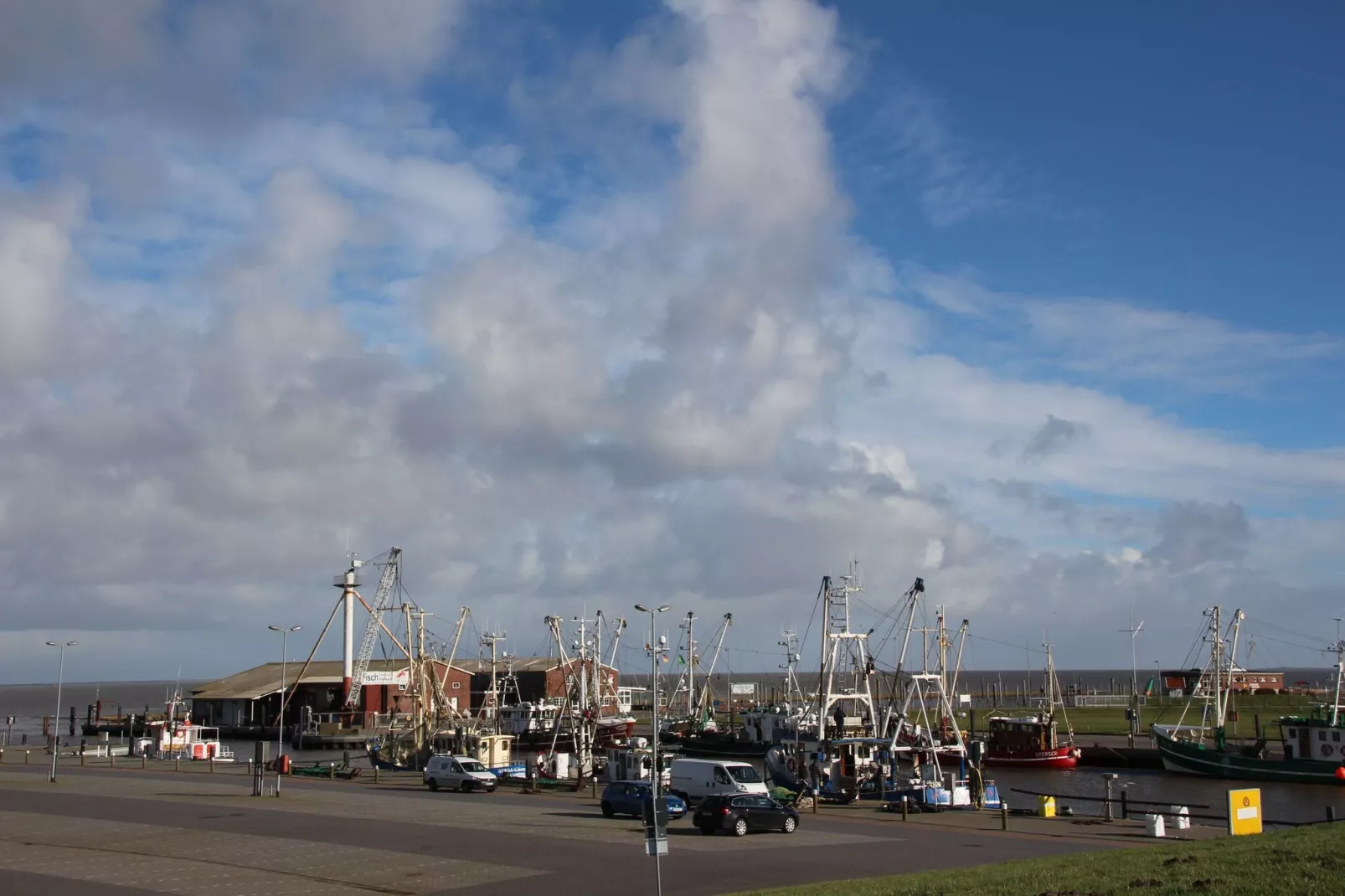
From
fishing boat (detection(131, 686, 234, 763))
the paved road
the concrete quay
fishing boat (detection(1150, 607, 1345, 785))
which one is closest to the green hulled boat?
fishing boat (detection(1150, 607, 1345, 785))

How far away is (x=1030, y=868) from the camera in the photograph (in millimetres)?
25766

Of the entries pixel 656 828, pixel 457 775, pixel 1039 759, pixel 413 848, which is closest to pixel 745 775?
pixel 413 848

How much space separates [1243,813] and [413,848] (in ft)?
91.5

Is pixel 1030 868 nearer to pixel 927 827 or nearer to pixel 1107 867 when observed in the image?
pixel 1107 867

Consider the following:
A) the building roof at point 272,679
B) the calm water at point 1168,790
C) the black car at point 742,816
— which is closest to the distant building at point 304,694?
the building roof at point 272,679

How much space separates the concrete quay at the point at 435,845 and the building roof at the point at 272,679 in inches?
3823

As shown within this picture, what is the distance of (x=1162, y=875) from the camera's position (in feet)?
72.2

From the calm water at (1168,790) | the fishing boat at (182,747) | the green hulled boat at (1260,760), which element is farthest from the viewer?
the fishing boat at (182,747)

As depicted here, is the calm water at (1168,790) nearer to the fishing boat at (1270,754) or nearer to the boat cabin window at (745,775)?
the fishing boat at (1270,754)

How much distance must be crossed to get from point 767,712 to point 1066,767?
29.5 metres

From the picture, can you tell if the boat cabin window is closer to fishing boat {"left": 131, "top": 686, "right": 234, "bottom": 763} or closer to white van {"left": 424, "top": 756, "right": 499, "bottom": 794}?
white van {"left": 424, "top": 756, "right": 499, "bottom": 794}

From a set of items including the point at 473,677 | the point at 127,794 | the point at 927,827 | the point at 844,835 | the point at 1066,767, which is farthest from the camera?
the point at 473,677

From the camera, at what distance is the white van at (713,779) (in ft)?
152

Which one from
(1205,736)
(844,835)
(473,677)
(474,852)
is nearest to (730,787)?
(844,835)
